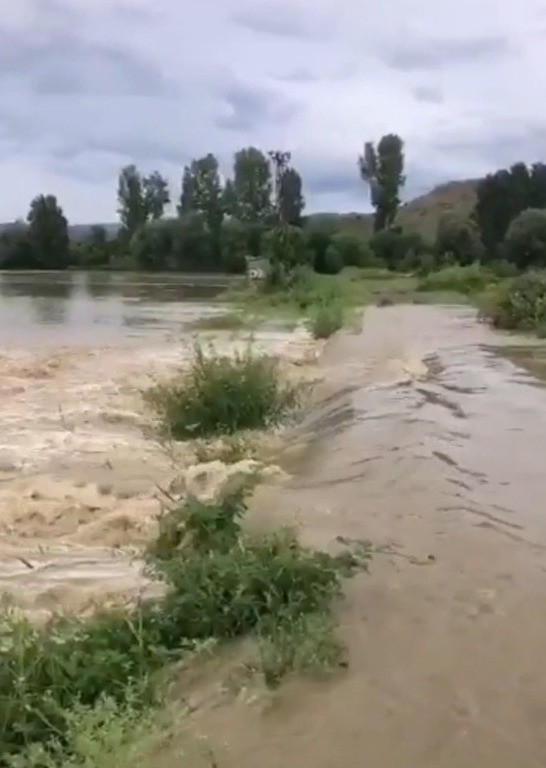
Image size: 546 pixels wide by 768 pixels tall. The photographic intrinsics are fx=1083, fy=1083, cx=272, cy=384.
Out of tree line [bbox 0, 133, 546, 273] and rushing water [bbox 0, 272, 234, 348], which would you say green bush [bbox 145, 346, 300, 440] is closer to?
rushing water [bbox 0, 272, 234, 348]

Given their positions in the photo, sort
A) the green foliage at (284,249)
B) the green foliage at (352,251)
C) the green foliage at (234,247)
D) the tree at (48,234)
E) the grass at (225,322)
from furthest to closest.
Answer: the tree at (48,234) → the green foliage at (234,247) → the green foliage at (352,251) → the green foliage at (284,249) → the grass at (225,322)

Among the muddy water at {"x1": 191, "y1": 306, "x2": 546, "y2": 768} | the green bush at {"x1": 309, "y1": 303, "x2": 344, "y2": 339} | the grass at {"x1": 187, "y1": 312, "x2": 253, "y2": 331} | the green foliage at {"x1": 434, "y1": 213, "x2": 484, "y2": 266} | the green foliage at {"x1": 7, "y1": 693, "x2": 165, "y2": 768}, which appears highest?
the green foliage at {"x1": 434, "y1": 213, "x2": 484, "y2": 266}

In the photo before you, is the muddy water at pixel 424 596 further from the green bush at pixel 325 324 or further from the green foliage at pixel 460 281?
the green foliage at pixel 460 281

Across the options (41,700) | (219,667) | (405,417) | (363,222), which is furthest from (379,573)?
(363,222)

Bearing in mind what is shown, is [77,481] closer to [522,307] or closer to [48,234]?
[522,307]

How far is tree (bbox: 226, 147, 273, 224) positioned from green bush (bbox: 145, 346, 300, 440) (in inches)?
3181

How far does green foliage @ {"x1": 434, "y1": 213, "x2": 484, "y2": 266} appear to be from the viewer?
6334cm

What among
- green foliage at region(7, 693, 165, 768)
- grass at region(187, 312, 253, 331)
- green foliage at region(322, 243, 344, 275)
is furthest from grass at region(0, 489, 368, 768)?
A: green foliage at region(322, 243, 344, 275)

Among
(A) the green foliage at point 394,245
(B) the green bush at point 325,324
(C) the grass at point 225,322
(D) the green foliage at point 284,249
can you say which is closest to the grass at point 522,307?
(B) the green bush at point 325,324

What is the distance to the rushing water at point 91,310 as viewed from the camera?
91.0ft

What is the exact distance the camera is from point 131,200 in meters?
101

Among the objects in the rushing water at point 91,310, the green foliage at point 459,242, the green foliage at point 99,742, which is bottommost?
the rushing water at point 91,310

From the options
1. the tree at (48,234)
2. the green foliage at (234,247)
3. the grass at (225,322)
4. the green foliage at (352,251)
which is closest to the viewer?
the grass at (225,322)

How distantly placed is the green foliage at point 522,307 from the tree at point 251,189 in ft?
211
